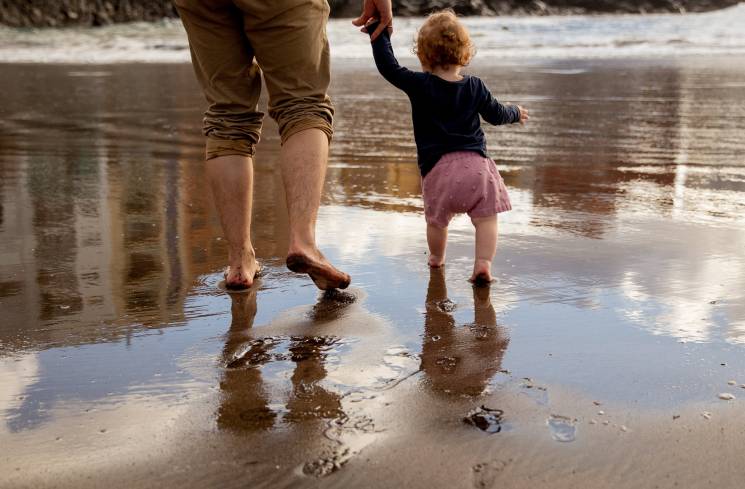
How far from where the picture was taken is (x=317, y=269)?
288 centimetres

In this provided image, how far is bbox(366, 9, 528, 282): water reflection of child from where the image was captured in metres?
3.33

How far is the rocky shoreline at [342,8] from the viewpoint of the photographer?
102 feet

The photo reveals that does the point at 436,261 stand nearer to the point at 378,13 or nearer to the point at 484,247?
the point at 484,247

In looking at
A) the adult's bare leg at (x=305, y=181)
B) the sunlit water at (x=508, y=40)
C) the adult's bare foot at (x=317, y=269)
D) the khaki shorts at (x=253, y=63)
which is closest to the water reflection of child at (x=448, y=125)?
Answer: the khaki shorts at (x=253, y=63)

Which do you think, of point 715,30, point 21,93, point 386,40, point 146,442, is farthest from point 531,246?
point 715,30

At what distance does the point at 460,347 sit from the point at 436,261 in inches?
35.3

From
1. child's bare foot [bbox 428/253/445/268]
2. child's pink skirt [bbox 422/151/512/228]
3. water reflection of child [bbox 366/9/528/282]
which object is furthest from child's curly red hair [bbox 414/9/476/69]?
child's bare foot [bbox 428/253/445/268]

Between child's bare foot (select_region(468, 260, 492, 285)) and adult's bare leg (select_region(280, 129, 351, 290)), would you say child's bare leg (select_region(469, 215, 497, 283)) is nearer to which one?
child's bare foot (select_region(468, 260, 492, 285))

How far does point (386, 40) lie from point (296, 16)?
47 centimetres

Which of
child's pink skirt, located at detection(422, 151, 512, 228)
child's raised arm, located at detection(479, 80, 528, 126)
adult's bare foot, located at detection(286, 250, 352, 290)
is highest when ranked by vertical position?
child's raised arm, located at detection(479, 80, 528, 126)

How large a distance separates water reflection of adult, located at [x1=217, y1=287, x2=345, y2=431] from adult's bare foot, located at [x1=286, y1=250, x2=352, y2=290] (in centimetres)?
16

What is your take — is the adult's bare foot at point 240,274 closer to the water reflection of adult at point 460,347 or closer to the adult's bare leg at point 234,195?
the adult's bare leg at point 234,195

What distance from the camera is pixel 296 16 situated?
3.02 meters

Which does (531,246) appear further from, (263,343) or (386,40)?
(263,343)
